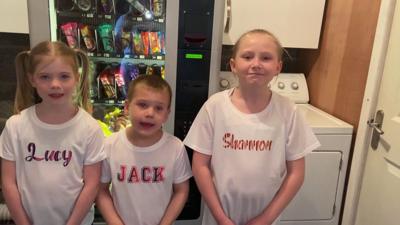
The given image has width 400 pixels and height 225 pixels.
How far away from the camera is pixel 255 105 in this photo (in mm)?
1284

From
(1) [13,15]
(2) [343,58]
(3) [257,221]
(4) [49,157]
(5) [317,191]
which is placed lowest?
(5) [317,191]

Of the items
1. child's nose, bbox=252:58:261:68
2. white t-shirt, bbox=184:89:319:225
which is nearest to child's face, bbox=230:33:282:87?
child's nose, bbox=252:58:261:68

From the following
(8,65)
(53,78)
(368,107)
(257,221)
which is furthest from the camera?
(8,65)

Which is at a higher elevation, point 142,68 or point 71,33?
point 71,33

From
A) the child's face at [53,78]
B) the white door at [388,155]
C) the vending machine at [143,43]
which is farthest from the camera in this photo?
the vending machine at [143,43]

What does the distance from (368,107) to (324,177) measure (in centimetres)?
48

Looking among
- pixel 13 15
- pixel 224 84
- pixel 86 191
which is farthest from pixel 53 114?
pixel 224 84

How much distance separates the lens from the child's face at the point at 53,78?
A: 1.16m

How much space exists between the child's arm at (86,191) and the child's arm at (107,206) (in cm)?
4

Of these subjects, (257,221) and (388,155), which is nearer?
(257,221)

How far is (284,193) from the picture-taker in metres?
1.29

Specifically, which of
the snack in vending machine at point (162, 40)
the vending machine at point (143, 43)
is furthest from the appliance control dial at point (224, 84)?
the snack in vending machine at point (162, 40)

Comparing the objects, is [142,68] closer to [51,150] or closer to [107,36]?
[107,36]

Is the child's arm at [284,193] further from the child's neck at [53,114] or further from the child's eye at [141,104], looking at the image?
the child's neck at [53,114]
